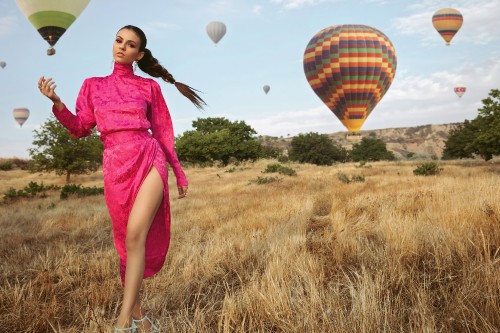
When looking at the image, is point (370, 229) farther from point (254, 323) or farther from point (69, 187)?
point (69, 187)

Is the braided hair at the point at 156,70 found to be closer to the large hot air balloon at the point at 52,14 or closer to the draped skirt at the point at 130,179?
the draped skirt at the point at 130,179

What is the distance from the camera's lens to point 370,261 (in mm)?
3516

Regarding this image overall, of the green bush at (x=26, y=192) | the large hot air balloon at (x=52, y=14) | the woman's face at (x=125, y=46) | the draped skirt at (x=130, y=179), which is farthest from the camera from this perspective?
the large hot air balloon at (x=52, y=14)

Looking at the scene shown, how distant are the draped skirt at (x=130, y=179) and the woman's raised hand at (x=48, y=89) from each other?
1.39 feet

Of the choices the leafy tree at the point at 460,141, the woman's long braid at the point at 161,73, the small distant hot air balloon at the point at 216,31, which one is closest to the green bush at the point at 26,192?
the woman's long braid at the point at 161,73

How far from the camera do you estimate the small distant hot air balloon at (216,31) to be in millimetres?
51188

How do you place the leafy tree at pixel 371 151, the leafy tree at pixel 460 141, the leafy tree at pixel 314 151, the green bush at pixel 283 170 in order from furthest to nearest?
the leafy tree at pixel 371 151, the leafy tree at pixel 314 151, the leafy tree at pixel 460 141, the green bush at pixel 283 170

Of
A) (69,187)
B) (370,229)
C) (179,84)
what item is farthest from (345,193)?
(69,187)

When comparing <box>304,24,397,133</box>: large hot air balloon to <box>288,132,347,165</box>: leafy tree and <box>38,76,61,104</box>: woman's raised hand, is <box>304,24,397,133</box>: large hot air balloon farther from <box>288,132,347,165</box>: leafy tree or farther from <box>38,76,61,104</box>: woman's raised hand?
<box>38,76,61,104</box>: woman's raised hand

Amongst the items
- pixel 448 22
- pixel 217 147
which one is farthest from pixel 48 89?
pixel 448 22

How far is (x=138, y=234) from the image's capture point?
99.8 inches

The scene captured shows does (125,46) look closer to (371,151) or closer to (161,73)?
(161,73)

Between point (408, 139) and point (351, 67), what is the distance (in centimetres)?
10376

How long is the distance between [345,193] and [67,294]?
8.38 metres
